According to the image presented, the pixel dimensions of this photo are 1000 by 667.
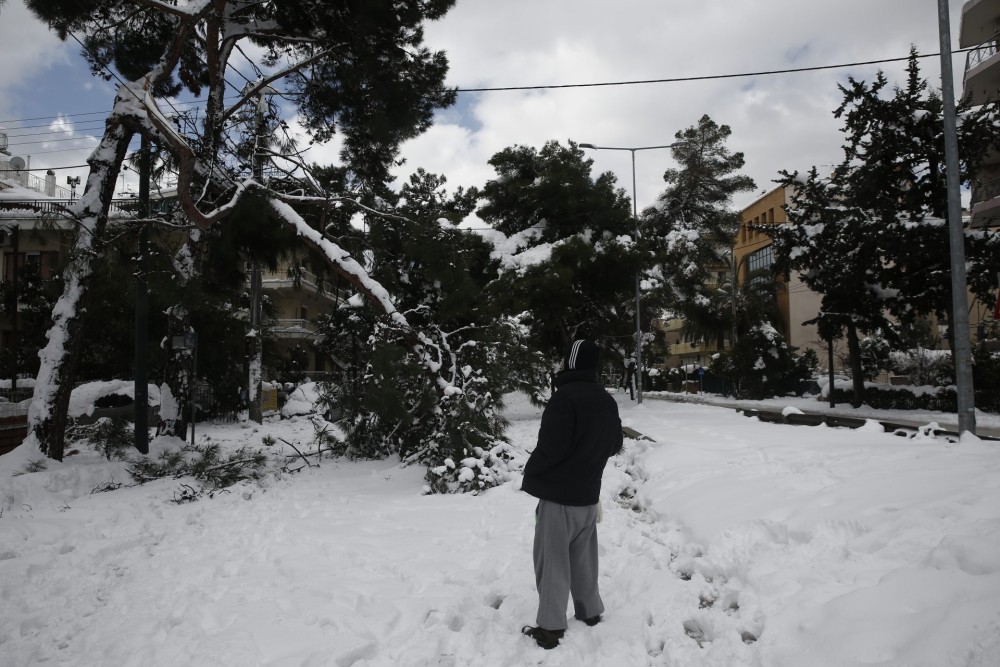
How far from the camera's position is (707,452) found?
27.8 feet

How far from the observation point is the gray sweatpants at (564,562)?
3641 mm

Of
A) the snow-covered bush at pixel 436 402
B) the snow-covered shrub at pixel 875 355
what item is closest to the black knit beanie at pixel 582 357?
the snow-covered bush at pixel 436 402

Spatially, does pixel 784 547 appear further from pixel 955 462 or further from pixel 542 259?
pixel 542 259

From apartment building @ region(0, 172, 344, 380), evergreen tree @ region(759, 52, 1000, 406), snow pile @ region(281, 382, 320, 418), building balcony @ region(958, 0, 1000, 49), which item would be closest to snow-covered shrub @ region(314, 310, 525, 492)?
apartment building @ region(0, 172, 344, 380)

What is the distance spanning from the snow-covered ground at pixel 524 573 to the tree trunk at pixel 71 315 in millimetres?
1879

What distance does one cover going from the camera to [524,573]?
487cm

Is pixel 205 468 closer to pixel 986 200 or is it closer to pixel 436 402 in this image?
pixel 436 402

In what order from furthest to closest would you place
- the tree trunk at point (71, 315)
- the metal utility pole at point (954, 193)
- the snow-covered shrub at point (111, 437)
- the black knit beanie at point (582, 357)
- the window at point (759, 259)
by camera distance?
1. the window at point (759, 259)
2. the metal utility pole at point (954, 193)
3. the snow-covered shrub at point (111, 437)
4. the tree trunk at point (71, 315)
5. the black knit beanie at point (582, 357)

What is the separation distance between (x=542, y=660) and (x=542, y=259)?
15895 millimetres

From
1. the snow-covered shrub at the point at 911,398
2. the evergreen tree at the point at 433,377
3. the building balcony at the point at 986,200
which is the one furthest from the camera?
the snow-covered shrub at the point at 911,398

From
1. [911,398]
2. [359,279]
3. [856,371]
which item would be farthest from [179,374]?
[911,398]

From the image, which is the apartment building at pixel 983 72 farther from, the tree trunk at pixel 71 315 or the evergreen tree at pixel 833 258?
the tree trunk at pixel 71 315

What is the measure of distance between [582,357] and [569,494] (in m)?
0.81

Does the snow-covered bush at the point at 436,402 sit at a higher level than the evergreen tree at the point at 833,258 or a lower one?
lower
